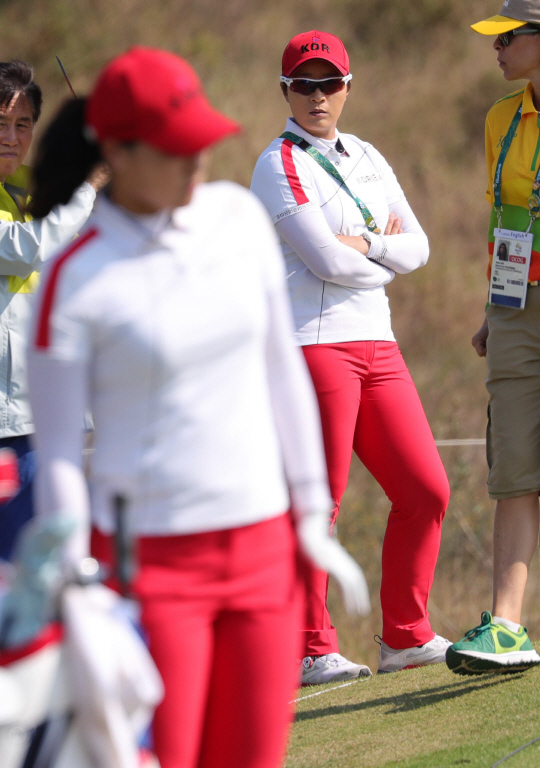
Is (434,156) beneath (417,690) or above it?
above

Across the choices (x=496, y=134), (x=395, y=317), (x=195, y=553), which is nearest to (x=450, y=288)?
(x=395, y=317)

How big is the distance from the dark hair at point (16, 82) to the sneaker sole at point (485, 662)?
219 centimetres

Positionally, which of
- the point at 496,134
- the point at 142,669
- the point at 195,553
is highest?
the point at 496,134

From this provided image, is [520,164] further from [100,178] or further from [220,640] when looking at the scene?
[220,640]

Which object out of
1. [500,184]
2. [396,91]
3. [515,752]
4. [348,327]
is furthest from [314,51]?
[396,91]

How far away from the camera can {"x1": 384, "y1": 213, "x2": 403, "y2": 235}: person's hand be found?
415cm

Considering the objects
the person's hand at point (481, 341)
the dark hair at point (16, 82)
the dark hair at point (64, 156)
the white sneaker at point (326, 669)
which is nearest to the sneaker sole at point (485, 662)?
the white sneaker at point (326, 669)

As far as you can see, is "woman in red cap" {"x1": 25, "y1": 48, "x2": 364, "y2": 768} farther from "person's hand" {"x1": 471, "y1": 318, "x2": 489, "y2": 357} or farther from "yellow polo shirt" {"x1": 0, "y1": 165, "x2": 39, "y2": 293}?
"person's hand" {"x1": 471, "y1": 318, "x2": 489, "y2": 357}

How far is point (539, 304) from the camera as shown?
3.77 m

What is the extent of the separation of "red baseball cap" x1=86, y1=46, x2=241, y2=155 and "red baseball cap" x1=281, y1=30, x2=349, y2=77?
211 cm

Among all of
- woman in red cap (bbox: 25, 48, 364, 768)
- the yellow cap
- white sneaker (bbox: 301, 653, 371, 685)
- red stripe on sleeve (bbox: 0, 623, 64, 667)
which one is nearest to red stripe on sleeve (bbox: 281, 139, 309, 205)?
the yellow cap

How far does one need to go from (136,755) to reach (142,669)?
0.51 feet

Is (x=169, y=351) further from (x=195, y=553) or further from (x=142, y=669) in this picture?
(x=142, y=669)

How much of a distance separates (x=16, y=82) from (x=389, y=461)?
1755 mm
